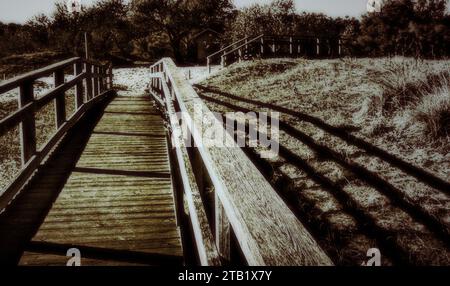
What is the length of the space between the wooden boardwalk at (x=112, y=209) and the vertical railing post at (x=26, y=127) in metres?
0.35

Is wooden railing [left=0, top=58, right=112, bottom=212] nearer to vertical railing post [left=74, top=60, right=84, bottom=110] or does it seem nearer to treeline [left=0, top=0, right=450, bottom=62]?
vertical railing post [left=74, top=60, right=84, bottom=110]

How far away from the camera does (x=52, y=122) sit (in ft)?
42.5

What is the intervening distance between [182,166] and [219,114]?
7.17 m

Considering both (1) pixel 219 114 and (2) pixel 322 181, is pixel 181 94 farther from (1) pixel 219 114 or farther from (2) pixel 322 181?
(1) pixel 219 114

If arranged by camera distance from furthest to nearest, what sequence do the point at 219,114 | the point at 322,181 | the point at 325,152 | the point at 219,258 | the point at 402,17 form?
the point at 402,17, the point at 219,114, the point at 325,152, the point at 322,181, the point at 219,258

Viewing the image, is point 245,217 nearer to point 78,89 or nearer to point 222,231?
point 222,231

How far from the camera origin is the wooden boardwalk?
3.00 m

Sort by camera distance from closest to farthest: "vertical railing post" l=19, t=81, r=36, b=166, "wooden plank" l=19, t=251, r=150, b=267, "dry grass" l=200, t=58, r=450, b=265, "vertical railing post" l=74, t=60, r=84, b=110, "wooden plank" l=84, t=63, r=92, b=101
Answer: "wooden plank" l=19, t=251, r=150, b=267
"vertical railing post" l=19, t=81, r=36, b=166
"dry grass" l=200, t=58, r=450, b=265
"vertical railing post" l=74, t=60, r=84, b=110
"wooden plank" l=84, t=63, r=92, b=101

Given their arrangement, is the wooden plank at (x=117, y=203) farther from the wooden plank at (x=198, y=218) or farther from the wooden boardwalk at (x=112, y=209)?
the wooden plank at (x=198, y=218)

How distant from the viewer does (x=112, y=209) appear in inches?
146

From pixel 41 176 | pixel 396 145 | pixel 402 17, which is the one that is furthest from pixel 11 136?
pixel 402 17

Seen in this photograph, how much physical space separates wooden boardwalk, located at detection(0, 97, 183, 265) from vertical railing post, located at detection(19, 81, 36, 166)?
350 mm

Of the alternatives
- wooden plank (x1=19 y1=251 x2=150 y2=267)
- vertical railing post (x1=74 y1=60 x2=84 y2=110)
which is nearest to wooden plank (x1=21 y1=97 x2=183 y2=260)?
wooden plank (x1=19 y1=251 x2=150 y2=267)

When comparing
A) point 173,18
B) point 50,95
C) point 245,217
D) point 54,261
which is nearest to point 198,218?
point 245,217
